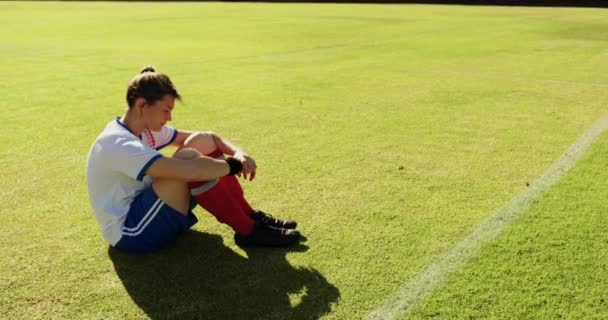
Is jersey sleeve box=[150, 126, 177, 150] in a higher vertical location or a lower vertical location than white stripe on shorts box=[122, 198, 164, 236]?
higher

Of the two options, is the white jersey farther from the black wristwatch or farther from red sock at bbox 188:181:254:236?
the black wristwatch

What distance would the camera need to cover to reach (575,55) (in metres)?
12.9

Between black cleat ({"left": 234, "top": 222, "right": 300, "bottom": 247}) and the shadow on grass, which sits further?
black cleat ({"left": 234, "top": 222, "right": 300, "bottom": 247})

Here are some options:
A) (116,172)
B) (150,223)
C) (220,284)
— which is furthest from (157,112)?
(220,284)

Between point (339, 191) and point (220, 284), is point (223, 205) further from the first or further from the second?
point (339, 191)

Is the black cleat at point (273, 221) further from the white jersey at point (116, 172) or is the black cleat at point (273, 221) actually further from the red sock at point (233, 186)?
the white jersey at point (116, 172)

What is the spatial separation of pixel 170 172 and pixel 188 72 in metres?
8.30

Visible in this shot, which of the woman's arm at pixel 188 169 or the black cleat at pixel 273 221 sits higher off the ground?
the woman's arm at pixel 188 169

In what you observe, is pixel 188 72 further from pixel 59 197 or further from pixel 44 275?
pixel 44 275

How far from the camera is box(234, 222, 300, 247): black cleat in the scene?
378cm

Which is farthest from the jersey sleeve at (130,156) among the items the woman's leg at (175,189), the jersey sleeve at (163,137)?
the jersey sleeve at (163,137)

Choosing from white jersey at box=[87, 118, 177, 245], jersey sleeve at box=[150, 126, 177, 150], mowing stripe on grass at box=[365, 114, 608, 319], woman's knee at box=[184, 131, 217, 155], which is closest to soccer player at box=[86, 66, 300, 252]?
white jersey at box=[87, 118, 177, 245]

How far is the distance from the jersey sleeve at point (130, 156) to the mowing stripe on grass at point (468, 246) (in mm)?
1456

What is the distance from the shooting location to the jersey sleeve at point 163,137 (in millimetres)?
3902
